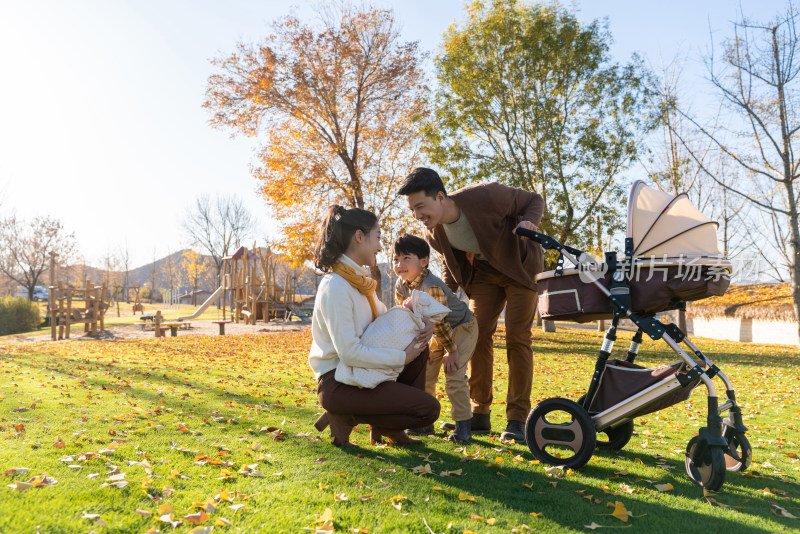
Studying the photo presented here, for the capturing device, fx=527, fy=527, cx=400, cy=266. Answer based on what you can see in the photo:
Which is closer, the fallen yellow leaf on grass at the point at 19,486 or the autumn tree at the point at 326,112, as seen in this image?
the fallen yellow leaf on grass at the point at 19,486

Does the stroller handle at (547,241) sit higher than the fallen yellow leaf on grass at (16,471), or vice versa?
the stroller handle at (547,241)

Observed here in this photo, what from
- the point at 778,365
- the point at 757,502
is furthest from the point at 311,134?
the point at 757,502

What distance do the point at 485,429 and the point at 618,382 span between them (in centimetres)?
126

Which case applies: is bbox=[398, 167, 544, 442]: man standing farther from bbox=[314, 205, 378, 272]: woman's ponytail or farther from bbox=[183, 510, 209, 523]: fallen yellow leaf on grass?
bbox=[183, 510, 209, 523]: fallen yellow leaf on grass

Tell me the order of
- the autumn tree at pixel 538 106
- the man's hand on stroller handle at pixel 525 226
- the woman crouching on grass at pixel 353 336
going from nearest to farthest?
the woman crouching on grass at pixel 353 336 < the man's hand on stroller handle at pixel 525 226 < the autumn tree at pixel 538 106

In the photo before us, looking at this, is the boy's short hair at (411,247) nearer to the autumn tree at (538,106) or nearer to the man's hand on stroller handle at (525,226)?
the man's hand on stroller handle at (525,226)

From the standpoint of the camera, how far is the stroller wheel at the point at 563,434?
3.08 m

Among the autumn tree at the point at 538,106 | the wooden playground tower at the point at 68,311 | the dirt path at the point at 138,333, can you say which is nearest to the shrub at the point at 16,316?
the dirt path at the point at 138,333

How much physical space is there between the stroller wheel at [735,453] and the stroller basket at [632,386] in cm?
29

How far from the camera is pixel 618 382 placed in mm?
3227

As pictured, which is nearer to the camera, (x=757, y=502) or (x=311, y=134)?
(x=757, y=502)

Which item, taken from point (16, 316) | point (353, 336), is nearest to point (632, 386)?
point (353, 336)

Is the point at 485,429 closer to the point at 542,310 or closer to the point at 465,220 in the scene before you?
the point at 542,310

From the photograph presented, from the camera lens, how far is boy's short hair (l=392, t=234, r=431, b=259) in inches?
153
